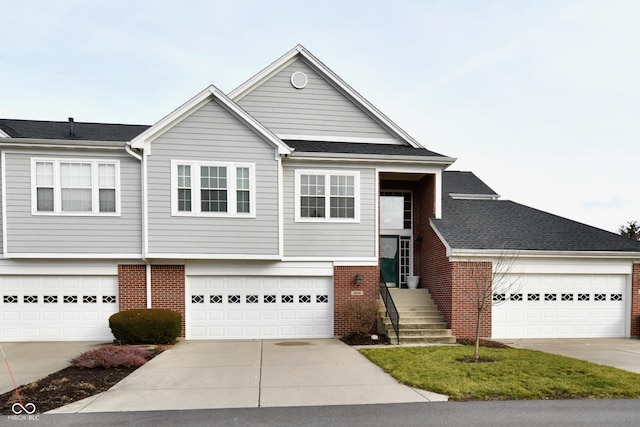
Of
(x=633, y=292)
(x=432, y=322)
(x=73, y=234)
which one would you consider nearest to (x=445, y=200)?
(x=432, y=322)

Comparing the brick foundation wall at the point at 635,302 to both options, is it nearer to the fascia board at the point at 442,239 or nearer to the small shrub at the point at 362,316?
the fascia board at the point at 442,239

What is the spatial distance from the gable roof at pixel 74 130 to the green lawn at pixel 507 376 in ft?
39.5

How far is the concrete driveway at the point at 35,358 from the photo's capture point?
28.6ft

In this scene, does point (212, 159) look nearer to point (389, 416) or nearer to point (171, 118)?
point (171, 118)

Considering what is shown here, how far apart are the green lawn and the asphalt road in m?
0.48

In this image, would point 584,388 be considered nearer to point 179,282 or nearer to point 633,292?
point 633,292

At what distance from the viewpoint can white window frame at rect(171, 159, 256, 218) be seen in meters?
13.1

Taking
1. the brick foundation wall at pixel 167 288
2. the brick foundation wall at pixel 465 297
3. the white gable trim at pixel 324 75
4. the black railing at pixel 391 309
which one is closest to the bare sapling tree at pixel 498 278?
the brick foundation wall at pixel 465 297

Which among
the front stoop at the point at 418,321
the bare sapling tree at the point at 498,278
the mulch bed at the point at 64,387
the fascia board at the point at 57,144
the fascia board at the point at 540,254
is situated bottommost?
the front stoop at the point at 418,321

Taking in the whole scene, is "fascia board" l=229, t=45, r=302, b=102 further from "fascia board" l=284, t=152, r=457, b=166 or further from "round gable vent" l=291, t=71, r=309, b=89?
"fascia board" l=284, t=152, r=457, b=166

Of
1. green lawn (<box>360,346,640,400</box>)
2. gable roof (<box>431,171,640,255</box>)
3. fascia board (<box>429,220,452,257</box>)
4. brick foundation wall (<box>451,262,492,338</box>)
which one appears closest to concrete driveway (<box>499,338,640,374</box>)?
green lawn (<box>360,346,640,400</box>)

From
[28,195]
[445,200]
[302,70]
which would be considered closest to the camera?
[28,195]

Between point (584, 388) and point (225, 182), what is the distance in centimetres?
1034

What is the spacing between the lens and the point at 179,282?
13.7 m
